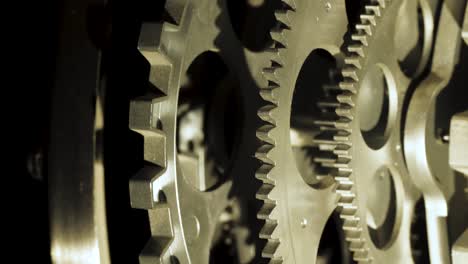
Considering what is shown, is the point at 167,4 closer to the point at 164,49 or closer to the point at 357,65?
the point at 164,49

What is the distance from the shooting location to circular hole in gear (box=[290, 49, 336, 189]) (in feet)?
3.02

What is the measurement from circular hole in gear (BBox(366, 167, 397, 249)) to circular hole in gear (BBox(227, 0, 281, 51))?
0.54 ft

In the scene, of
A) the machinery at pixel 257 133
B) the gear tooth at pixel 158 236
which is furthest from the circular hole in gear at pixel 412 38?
the gear tooth at pixel 158 236

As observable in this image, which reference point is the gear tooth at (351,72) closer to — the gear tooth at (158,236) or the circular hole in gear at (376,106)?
the circular hole in gear at (376,106)

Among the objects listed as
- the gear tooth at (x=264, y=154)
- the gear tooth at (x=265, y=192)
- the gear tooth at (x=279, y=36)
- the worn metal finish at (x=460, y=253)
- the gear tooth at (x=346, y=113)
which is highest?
the gear tooth at (x=279, y=36)

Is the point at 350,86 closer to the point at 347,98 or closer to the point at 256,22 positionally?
the point at 347,98

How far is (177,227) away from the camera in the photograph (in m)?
0.70

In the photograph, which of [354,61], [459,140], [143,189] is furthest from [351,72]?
[143,189]

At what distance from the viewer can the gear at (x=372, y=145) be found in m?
0.78

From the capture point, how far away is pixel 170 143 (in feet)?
2.26

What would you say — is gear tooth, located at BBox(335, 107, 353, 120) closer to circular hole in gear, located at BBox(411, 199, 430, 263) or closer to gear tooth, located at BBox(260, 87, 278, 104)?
gear tooth, located at BBox(260, 87, 278, 104)

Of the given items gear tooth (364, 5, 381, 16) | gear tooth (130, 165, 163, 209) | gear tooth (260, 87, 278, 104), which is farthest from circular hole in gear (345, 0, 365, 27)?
gear tooth (130, 165, 163, 209)

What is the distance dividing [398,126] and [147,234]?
0.25m

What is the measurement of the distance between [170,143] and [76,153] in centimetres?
11
